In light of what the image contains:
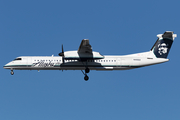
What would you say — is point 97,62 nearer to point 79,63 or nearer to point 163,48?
point 79,63

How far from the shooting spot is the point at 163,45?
31.0 meters

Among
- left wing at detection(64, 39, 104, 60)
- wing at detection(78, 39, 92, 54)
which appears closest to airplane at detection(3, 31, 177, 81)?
left wing at detection(64, 39, 104, 60)

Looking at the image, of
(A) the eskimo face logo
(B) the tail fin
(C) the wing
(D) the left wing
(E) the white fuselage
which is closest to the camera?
(C) the wing

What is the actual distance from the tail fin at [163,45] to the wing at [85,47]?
7247 mm

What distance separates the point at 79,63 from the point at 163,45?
9.00 meters

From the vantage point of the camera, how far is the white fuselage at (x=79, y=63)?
3012cm

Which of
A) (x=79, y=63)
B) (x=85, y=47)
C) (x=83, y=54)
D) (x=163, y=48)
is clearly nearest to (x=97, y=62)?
(x=79, y=63)

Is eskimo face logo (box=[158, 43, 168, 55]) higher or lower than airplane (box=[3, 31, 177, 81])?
higher

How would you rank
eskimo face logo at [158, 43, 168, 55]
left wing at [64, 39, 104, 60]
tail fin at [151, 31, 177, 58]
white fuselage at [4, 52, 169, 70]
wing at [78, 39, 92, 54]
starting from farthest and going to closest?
eskimo face logo at [158, 43, 168, 55]
tail fin at [151, 31, 177, 58]
white fuselage at [4, 52, 169, 70]
left wing at [64, 39, 104, 60]
wing at [78, 39, 92, 54]

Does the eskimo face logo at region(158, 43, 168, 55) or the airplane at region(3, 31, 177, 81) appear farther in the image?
the eskimo face logo at region(158, 43, 168, 55)

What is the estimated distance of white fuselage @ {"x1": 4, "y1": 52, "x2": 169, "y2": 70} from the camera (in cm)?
3012

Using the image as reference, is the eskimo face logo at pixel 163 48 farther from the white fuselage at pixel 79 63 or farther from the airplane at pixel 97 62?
the white fuselage at pixel 79 63

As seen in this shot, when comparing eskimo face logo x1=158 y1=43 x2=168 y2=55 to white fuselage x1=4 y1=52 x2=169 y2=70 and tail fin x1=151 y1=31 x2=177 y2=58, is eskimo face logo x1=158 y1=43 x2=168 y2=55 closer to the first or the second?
tail fin x1=151 y1=31 x2=177 y2=58

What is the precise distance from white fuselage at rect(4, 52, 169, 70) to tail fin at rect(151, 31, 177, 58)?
604mm
